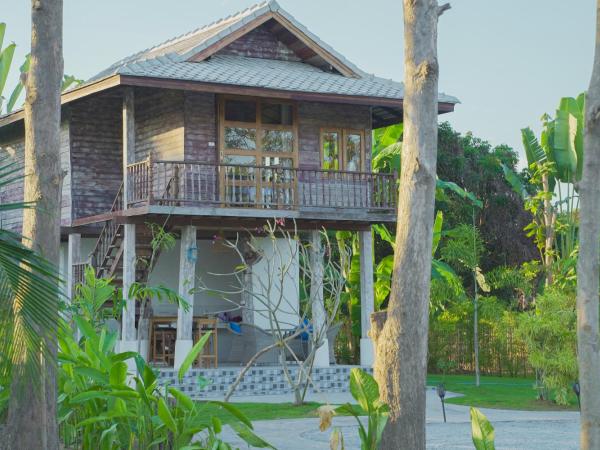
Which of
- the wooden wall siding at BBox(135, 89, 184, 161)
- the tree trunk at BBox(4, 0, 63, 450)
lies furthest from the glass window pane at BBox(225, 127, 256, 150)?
the tree trunk at BBox(4, 0, 63, 450)

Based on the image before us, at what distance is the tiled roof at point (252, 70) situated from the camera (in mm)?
18203

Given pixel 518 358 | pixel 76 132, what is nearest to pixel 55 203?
pixel 76 132

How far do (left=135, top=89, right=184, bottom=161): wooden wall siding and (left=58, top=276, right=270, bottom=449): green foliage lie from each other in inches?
444

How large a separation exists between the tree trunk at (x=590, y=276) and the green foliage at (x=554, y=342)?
10.0 meters

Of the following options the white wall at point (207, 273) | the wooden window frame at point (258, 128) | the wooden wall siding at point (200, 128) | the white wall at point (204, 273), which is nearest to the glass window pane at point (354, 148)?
the wooden window frame at point (258, 128)

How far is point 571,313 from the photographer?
1582cm

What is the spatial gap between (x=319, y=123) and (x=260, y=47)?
210 centimetres

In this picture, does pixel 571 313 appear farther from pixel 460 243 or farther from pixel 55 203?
pixel 55 203

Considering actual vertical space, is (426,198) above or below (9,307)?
above

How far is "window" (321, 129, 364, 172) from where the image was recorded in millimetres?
20625

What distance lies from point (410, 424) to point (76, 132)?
48.9 ft

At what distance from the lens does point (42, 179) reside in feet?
23.7

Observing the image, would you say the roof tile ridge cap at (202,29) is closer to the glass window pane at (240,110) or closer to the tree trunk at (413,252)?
the glass window pane at (240,110)

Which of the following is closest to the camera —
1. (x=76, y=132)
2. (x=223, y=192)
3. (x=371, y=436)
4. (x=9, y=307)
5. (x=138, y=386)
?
(x=9, y=307)
